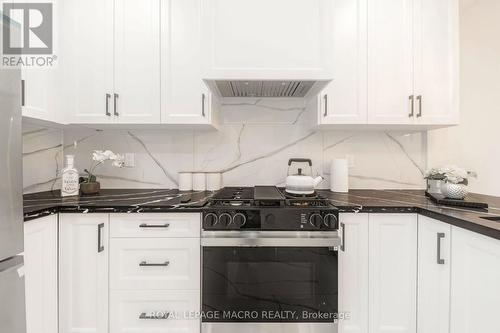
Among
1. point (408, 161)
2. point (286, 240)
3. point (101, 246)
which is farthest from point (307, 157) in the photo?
point (101, 246)

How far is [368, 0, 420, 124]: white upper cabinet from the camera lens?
6.08ft

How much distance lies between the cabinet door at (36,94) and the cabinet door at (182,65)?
2.31 ft

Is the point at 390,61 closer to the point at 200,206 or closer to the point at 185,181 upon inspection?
the point at 200,206

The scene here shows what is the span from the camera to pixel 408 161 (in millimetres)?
2240

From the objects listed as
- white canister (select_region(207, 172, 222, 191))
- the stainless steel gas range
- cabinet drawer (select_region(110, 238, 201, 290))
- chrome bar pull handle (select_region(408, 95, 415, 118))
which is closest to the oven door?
the stainless steel gas range

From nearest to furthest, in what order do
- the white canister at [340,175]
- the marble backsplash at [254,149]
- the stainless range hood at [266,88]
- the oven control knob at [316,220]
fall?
1. the oven control knob at [316,220]
2. the stainless range hood at [266,88]
3. the white canister at [340,175]
4. the marble backsplash at [254,149]

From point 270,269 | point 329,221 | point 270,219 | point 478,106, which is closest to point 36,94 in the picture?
point 270,219

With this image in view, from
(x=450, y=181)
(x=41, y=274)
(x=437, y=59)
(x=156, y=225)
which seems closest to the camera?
(x=41, y=274)

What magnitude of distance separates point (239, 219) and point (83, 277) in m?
0.96

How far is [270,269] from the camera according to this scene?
1.49 meters

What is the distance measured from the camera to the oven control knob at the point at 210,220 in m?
1.49

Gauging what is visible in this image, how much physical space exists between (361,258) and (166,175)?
157 cm

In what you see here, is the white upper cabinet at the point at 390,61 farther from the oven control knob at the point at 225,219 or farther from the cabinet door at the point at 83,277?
the cabinet door at the point at 83,277

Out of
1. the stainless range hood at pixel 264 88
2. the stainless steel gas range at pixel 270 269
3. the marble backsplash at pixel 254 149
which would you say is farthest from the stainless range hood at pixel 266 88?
the stainless steel gas range at pixel 270 269
